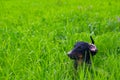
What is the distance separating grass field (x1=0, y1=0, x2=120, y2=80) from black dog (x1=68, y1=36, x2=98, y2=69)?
0.32ft

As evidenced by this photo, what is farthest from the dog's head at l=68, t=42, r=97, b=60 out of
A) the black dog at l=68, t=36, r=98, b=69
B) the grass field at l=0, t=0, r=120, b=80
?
the grass field at l=0, t=0, r=120, b=80

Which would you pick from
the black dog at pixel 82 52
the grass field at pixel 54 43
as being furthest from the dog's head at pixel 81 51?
the grass field at pixel 54 43

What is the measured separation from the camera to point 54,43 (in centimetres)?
459

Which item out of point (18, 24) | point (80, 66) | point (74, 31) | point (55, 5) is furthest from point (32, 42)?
point (55, 5)

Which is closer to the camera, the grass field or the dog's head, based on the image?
the dog's head

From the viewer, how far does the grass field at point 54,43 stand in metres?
3.42

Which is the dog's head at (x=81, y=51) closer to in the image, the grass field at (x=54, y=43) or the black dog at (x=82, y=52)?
the black dog at (x=82, y=52)

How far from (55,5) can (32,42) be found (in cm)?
381

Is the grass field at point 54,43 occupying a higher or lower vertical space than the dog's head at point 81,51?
lower

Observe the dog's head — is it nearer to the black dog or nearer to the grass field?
the black dog

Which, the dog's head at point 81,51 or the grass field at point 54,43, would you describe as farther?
the grass field at point 54,43

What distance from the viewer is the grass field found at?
135 inches

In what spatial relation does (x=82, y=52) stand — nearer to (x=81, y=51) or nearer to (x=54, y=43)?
(x=81, y=51)

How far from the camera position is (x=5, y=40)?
466 cm
